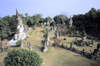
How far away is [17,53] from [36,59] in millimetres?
2120

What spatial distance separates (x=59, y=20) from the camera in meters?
49.0

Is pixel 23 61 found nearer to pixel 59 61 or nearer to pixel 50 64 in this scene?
pixel 50 64

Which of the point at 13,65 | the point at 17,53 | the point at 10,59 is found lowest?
the point at 13,65

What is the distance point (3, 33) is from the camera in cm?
2258

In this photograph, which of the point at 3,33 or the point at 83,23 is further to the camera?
the point at 83,23

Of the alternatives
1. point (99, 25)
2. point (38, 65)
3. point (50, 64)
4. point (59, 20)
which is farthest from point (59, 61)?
point (59, 20)

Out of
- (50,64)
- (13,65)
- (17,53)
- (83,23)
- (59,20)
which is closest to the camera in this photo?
(13,65)

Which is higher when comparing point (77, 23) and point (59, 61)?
point (77, 23)

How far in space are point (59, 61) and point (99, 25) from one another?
77.7 ft

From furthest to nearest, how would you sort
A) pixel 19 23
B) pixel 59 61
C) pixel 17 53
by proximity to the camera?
pixel 19 23, pixel 59 61, pixel 17 53

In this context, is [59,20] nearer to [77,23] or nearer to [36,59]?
[77,23]

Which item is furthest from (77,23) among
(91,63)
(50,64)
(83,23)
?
(50,64)

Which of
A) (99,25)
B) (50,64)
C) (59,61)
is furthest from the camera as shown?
(99,25)

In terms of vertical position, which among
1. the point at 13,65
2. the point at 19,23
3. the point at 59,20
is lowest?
the point at 13,65
